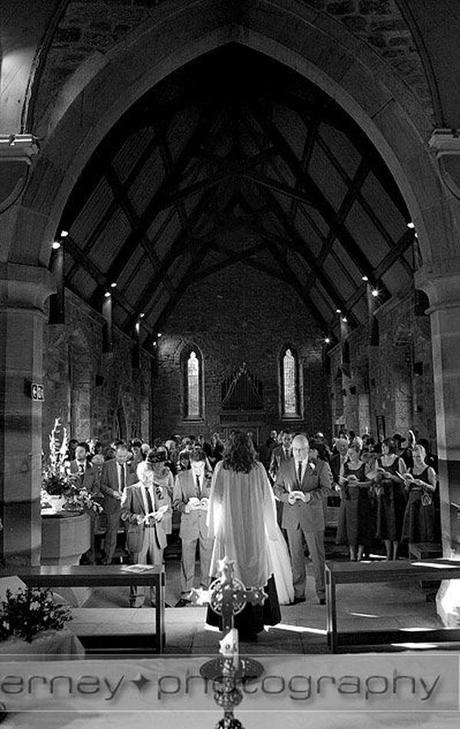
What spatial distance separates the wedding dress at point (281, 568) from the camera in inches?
223

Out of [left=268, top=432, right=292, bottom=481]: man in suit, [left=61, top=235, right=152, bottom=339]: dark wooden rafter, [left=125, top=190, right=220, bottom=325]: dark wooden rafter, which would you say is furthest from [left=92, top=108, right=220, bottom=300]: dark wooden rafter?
[left=268, top=432, right=292, bottom=481]: man in suit

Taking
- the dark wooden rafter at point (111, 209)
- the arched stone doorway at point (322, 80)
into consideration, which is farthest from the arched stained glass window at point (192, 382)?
the arched stone doorway at point (322, 80)

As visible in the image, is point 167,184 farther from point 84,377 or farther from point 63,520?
point 63,520

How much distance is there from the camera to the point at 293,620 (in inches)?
214

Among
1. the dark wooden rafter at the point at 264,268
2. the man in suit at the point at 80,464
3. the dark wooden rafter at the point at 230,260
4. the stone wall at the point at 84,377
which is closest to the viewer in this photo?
the man in suit at the point at 80,464

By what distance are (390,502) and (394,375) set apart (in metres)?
6.67

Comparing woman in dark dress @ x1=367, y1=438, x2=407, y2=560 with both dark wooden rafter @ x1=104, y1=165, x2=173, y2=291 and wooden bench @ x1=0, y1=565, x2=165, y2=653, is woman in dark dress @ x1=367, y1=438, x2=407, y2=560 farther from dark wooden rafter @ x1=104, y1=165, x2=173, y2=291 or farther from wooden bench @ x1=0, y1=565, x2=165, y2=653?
dark wooden rafter @ x1=104, y1=165, x2=173, y2=291

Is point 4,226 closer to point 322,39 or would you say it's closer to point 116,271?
point 322,39

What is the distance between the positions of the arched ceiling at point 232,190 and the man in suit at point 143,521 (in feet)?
20.1

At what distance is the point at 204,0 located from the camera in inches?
234

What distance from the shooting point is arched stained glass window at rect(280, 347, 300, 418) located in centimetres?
2245

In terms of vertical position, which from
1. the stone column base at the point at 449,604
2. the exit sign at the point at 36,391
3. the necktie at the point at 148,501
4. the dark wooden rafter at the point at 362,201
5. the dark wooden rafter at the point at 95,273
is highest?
the dark wooden rafter at the point at 362,201

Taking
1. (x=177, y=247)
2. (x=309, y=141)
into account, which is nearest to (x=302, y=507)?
(x=309, y=141)

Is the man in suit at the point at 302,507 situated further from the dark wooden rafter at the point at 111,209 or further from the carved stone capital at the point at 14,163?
the dark wooden rafter at the point at 111,209
